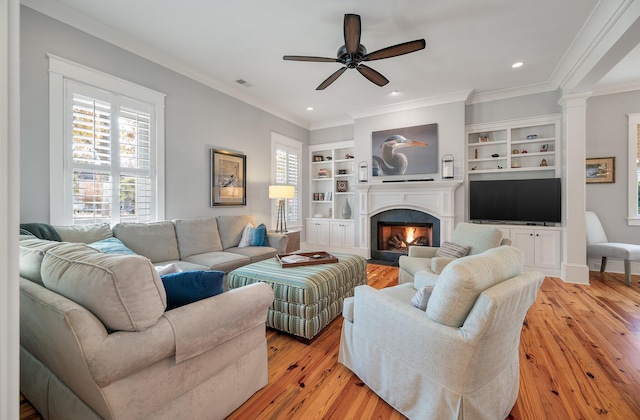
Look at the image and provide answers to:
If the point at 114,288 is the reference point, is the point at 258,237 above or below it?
below

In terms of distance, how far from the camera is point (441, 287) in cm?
134

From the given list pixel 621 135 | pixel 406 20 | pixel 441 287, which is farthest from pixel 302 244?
pixel 621 135

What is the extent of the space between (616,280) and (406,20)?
455 centimetres

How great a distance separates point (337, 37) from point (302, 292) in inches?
105

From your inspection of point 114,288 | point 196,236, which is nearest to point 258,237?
point 196,236

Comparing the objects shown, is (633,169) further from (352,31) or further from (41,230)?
(41,230)

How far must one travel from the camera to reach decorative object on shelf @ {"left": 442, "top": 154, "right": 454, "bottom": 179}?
462 cm

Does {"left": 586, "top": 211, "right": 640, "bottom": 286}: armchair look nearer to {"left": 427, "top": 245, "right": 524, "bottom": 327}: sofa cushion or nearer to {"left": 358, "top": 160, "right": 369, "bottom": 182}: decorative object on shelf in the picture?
{"left": 358, "top": 160, "right": 369, "bottom": 182}: decorative object on shelf

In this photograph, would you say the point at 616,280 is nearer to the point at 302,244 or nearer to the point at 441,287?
the point at 441,287

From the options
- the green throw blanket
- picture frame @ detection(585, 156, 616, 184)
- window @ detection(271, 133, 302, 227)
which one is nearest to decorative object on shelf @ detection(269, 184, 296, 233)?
window @ detection(271, 133, 302, 227)

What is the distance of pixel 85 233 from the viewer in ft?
8.61

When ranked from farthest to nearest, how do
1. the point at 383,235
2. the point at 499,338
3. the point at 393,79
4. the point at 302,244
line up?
the point at 302,244, the point at 383,235, the point at 393,79, the point at 499,338

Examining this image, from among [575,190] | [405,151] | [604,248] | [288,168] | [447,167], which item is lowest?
[604,248]

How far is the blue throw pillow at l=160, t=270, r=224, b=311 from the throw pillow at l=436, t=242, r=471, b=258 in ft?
8.22
